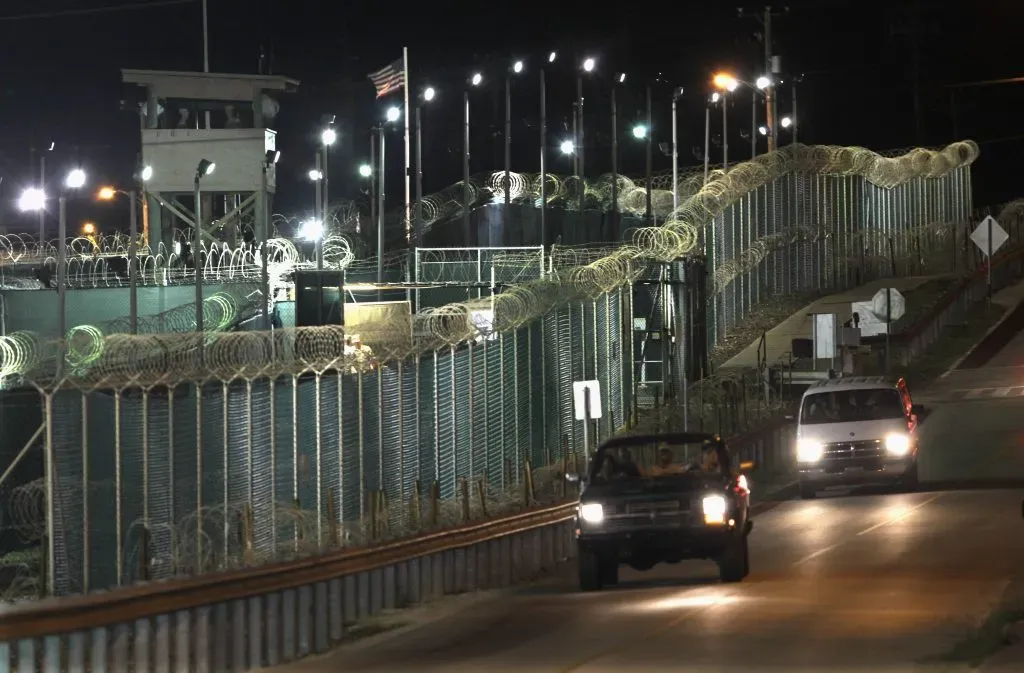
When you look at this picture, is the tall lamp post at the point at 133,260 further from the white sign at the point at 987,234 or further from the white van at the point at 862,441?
the white sign at the point at 987,234

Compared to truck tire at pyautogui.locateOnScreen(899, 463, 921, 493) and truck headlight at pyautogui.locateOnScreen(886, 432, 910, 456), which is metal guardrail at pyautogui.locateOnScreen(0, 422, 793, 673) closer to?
truck headlight at pyautogui.locateOnScreen(886, 432, 910, 456)

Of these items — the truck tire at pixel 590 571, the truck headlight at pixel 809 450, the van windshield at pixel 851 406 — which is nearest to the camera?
the truck tire at pixel 590 571

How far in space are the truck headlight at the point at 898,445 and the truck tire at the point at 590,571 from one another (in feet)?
34.8

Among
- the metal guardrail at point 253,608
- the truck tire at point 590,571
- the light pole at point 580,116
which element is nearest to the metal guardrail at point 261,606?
the metal guardrail at point 253,608

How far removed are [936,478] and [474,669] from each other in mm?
18991

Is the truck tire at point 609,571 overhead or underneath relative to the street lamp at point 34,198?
underneath

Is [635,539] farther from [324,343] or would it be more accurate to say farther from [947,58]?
[947,58]

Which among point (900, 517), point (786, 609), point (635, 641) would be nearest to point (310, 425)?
point (786, 609)

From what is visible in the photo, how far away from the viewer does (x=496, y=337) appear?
25422 mm

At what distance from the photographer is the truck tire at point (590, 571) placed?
18578 mm

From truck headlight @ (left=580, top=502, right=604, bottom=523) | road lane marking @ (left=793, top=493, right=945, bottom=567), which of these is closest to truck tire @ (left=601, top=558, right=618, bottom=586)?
truck headlight @ (left=580, top=502, right=604, bottom=523)

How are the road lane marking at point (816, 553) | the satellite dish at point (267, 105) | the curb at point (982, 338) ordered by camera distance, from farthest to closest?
the satellite dish at point (267, 105) → the curb at point (982, 338) → the road lane marking at point (816, 553)

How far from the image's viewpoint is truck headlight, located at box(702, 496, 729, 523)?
1786 cm

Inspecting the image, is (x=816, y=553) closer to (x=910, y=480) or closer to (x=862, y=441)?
(x=862, y=441)
